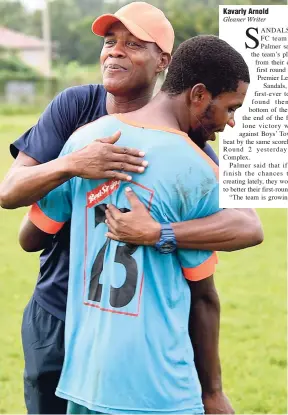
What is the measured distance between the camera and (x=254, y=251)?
9695 millimetres

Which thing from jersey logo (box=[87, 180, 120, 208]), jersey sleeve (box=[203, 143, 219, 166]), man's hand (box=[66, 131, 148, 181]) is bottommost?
jersey logo (box=[87, 180, 120, 208])

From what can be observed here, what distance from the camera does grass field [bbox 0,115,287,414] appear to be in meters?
5.27

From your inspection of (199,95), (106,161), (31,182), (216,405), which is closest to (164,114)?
(199,95)

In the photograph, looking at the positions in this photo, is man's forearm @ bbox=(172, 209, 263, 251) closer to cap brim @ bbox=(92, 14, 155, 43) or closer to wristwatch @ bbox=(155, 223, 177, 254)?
wristwatch @ bbox=(155, 223, 177, 254)

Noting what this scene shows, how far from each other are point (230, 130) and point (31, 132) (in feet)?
2.30

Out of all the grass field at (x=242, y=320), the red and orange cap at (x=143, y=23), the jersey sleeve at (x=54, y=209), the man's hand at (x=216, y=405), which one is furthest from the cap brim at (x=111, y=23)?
the grass field at (x=242, y=320)

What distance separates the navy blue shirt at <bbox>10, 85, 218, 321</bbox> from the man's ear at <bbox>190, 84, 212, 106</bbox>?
0.38m

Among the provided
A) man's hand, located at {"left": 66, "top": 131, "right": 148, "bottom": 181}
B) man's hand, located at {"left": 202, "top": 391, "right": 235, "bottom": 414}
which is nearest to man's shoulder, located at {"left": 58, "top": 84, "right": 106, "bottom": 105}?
man's hand, located at {"left": 66, "top": 131, "right": 148, "bottom": 181}

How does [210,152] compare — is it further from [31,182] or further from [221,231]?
[31,182]

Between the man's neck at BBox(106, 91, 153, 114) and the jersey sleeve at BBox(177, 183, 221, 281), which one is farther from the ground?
the man's neck at BBox(106, 91, 153, 114)

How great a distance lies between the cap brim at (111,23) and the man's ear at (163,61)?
0.29ft

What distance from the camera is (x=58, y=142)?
2.92 m

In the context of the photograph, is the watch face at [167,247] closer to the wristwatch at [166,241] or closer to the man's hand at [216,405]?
the wristwatch at [166,241]

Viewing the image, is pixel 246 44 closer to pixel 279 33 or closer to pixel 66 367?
pixel 279 33
